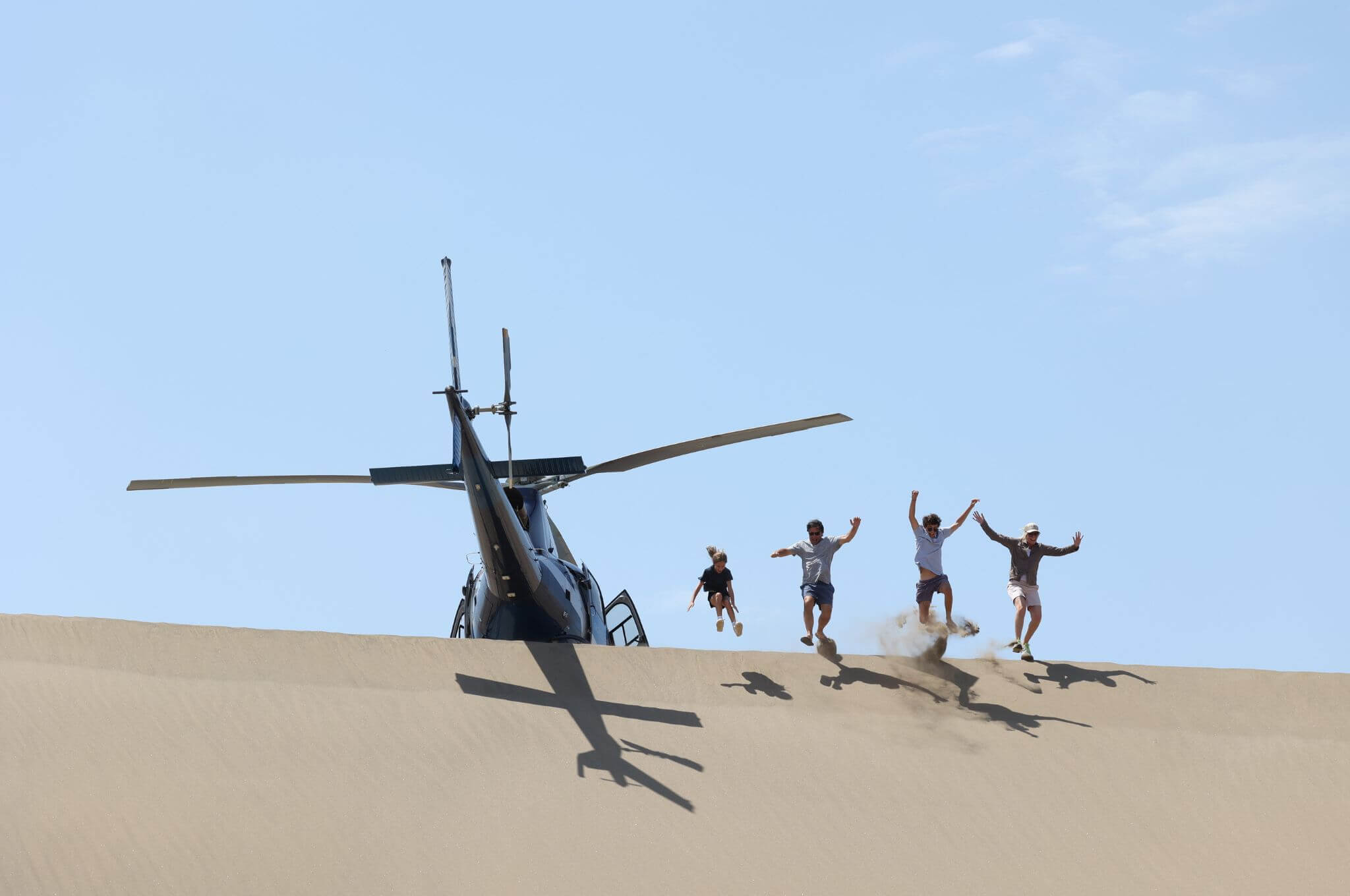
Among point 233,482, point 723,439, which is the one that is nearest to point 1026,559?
point 723,439

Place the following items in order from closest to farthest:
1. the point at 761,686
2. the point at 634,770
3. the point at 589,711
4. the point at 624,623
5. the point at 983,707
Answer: the point at 634,770 < the point at 589,711 < the point at 983,707 < the point at 761,686 < the point at 624,623

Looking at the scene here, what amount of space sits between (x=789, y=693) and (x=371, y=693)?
4.05 meters

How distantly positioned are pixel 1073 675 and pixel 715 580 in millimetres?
3734

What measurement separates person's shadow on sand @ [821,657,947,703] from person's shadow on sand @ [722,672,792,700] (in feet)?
1.44

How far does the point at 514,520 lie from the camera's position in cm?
1505

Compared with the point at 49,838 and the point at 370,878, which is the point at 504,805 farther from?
the point at 49,838

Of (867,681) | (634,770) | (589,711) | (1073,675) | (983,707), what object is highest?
(1073,675)

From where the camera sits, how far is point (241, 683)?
14.7 metres

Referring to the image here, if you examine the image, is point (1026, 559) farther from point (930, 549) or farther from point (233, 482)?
point (233, 482)

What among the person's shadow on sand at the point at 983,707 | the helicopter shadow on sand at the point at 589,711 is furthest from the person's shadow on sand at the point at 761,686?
the person's shadow on sand at the point at 983,707

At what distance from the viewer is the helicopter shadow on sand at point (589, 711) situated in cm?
1372

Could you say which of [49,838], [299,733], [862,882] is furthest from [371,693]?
[862,882]

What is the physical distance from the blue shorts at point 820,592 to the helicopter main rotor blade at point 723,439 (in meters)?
1.86

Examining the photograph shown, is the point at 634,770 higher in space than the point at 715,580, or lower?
lower
